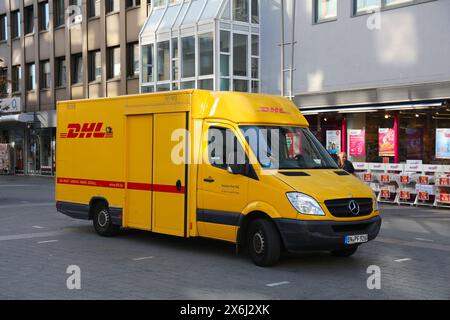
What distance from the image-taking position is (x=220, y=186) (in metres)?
9.20

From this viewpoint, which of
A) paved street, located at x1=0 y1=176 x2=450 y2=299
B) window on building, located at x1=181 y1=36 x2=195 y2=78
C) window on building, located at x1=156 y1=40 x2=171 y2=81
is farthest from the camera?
window on building, located at x1=156 y1=40 x2=171 y2=81

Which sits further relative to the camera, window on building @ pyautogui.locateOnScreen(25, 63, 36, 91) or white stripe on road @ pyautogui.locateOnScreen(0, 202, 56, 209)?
window on building @ pyautogui.locateOnScreen(25, 63, 36, 91)

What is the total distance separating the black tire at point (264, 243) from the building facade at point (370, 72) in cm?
1047

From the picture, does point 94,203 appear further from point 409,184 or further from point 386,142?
point 386,142

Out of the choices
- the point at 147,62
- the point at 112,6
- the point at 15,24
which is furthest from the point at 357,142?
the point at 15,24

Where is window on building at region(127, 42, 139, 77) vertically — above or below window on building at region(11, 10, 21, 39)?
below

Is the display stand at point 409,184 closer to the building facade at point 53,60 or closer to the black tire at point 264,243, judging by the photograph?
the black tire at point 264,243

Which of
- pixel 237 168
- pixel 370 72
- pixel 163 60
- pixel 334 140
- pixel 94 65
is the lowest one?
pixel 237 168

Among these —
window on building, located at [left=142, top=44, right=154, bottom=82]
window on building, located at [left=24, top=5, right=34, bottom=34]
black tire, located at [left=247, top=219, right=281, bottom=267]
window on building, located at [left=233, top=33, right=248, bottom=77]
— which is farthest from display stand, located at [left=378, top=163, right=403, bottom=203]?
window on building, located at [left=24, top=5, right=34, bottom=34]

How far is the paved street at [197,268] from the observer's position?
7.12 metres

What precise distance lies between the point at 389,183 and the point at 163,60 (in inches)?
452

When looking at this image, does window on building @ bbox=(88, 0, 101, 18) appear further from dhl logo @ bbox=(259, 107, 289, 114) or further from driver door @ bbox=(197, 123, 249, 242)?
driver door @ bbox=(197, 123, 249, 242)

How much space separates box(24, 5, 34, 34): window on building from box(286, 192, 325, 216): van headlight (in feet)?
112

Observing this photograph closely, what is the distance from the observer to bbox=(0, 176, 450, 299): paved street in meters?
7.12
